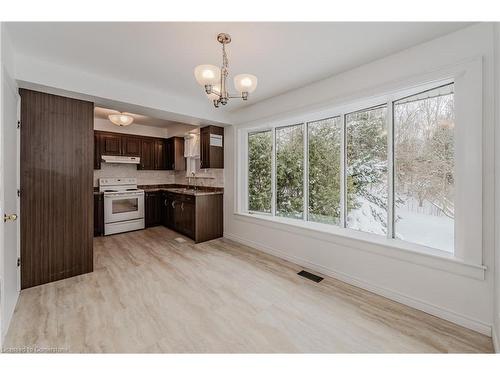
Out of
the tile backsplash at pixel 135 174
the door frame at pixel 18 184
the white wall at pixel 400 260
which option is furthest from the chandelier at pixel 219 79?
the tile backsplash at pixel 135 174

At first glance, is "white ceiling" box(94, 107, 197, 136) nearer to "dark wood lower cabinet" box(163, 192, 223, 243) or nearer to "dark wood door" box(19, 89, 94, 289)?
"dark wood lower cabinet" box(163, 192, 223, 243)

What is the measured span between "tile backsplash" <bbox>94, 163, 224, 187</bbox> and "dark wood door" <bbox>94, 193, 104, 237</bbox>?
2.12ft

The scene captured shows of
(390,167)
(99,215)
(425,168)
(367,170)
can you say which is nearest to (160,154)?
(99,215)

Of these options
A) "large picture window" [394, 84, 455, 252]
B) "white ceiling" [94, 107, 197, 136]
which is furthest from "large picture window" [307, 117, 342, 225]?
"white ceiling" [94, 107, 197, 136]

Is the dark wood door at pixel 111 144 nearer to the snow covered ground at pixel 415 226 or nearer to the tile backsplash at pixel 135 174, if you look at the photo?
the tile backsplash at pixel 135 174

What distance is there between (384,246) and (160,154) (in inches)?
213

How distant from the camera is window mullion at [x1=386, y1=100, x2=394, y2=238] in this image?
2387mm

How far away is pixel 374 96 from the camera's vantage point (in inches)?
91.8

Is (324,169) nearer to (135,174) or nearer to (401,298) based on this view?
(401,298)

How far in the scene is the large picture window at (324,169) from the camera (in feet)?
9.71

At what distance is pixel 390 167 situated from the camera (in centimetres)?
238

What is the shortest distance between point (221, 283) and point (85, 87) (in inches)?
113
